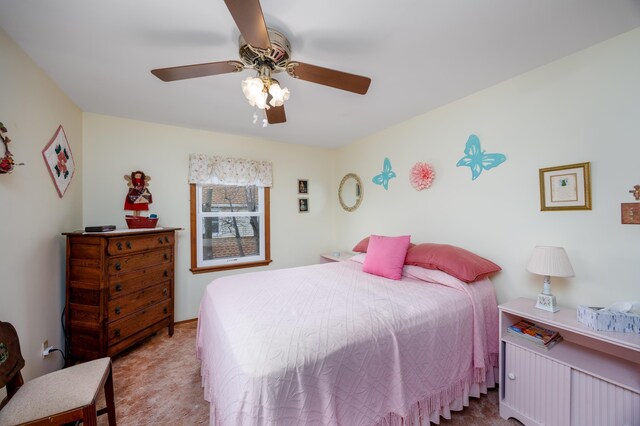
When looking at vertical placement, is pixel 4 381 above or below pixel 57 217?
below

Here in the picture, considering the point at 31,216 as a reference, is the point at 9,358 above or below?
below

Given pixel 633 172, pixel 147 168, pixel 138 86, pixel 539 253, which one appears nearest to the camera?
pixel 633 172

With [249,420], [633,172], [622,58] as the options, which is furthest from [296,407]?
[622,58]

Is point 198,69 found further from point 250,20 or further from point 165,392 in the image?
point 165,392

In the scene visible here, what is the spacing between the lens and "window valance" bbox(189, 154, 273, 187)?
3.06 m

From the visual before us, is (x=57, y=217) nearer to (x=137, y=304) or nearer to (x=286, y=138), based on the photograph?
(x=137, y=304)

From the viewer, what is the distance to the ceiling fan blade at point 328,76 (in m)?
1.40

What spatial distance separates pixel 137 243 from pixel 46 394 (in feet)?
4.36

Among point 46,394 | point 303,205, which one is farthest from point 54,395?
point 303,205

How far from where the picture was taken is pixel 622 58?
152 centimetres

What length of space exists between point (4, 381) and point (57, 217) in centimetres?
143

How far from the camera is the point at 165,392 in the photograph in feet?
6.04

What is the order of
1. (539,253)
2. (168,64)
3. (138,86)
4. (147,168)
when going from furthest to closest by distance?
1. (147,168)
2. (138,86)
3. (168,64)
4. (539,253)

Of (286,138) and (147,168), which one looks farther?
(286,138)
